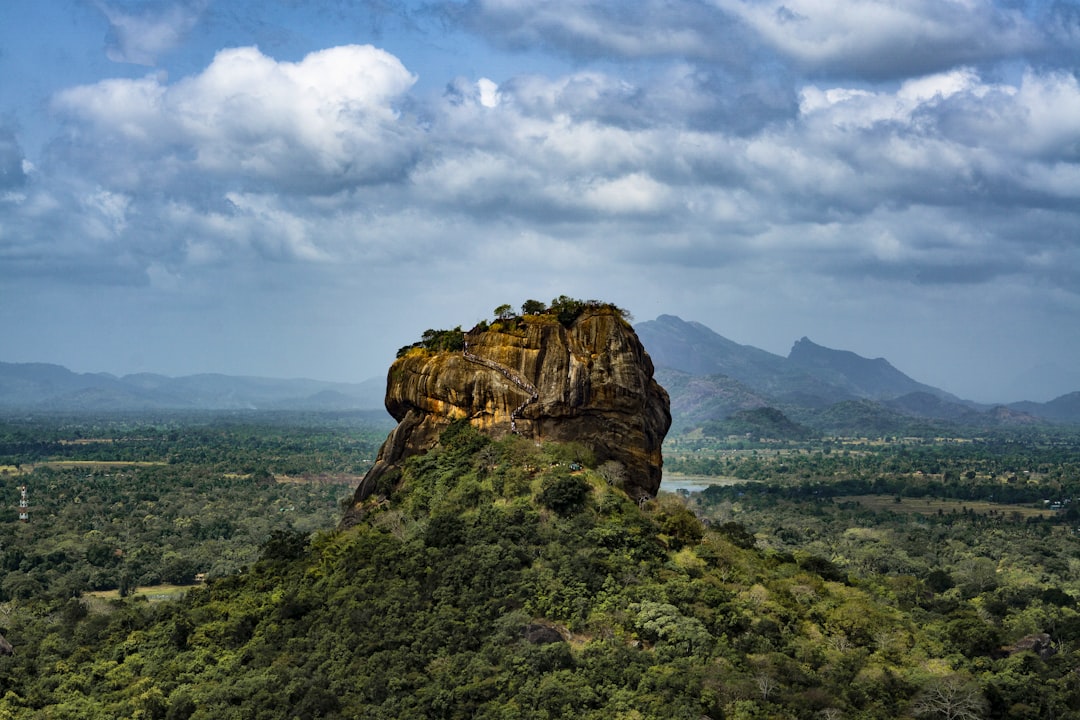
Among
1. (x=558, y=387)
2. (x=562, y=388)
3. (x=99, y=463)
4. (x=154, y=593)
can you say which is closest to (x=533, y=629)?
(x=562, y=388)

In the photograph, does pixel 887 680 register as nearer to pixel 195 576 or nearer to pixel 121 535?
pixel 195 576

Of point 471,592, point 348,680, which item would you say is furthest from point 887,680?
point 348,680

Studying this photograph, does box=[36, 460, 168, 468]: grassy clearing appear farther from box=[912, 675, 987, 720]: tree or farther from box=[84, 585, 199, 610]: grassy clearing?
box=[912, 675, 987, 720]: tree

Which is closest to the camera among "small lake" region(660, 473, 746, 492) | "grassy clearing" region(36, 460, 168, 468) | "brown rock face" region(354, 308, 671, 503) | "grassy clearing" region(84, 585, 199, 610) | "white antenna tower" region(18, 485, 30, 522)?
"brown rock face" region(354, 308, 671, 503)

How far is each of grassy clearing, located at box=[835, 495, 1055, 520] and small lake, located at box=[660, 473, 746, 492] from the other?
21.6 meters

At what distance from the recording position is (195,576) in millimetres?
85500

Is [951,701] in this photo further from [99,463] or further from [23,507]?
[99,463]

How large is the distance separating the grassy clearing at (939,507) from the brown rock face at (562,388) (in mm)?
83519

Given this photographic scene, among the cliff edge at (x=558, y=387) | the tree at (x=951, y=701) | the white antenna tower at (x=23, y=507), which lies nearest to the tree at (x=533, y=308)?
the cliff edge at (x=558, y=387)

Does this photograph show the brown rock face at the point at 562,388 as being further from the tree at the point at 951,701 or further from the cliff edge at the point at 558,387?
the tree at the point at 951,701

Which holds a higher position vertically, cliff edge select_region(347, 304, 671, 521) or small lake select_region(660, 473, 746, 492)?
cliff edge select_region(347, 304, 671, 521)

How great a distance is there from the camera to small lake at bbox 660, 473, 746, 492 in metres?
154

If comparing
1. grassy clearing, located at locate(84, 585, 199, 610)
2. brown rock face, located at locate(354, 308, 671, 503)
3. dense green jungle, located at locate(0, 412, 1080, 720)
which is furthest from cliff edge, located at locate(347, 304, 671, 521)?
grassy clearing, located at locate(84, 585, 199, 610)

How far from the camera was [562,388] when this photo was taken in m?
50.0
